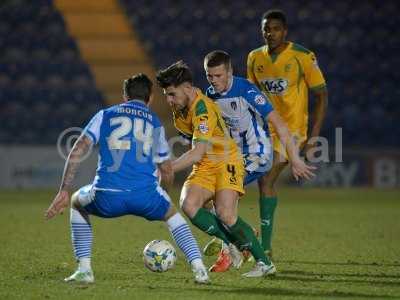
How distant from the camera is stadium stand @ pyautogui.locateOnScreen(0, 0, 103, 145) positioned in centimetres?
1919

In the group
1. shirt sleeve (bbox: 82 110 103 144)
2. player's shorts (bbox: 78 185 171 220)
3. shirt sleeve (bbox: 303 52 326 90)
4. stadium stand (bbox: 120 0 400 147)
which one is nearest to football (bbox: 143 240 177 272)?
player's shorts (bbox: 78 185 171 220)

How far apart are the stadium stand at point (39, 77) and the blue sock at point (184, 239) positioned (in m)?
12.7

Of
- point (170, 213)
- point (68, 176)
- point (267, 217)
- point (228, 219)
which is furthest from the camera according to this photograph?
point (267, 217)

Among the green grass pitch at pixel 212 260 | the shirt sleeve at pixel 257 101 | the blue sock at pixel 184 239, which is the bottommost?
the green grass pitch at pixel 212 260

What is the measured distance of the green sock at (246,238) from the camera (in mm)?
6539

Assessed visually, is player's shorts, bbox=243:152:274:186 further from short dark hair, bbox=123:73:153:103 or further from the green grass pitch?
short dark hair, bbox=123:73:153:103

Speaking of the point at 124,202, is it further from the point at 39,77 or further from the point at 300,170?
the point at 39,77

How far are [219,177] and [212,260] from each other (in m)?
1.31

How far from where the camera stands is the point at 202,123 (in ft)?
20.6

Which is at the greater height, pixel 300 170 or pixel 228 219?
pixel 300 170

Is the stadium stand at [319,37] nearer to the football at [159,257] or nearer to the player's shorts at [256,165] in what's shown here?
the player's shorts at [256,165]

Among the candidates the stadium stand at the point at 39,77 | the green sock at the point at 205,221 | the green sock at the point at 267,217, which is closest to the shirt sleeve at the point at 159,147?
the green sock at the point at 205,221

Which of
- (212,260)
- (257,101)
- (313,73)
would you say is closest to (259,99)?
(257,101)

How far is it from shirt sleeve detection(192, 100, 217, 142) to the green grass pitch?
1037 mm
